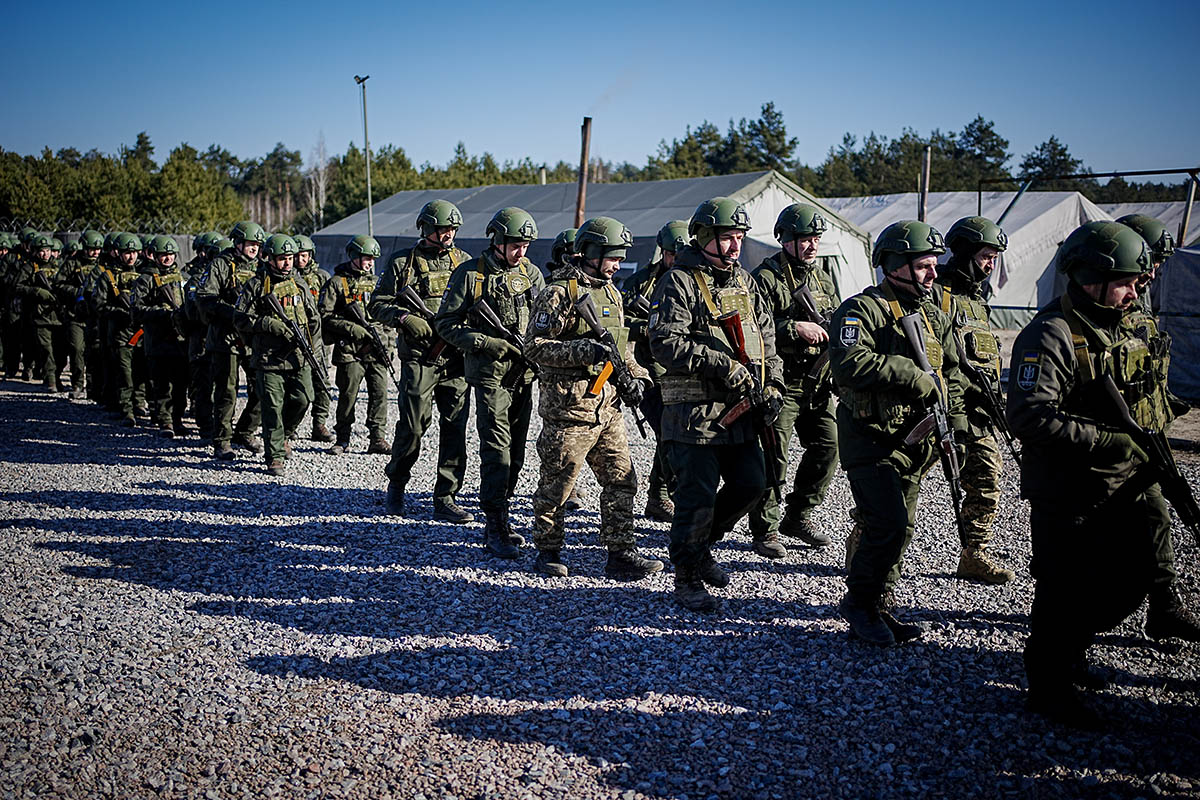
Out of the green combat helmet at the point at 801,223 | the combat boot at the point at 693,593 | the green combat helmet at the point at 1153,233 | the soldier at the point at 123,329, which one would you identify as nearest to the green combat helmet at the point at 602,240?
the green combat helmet at the point at 801,223

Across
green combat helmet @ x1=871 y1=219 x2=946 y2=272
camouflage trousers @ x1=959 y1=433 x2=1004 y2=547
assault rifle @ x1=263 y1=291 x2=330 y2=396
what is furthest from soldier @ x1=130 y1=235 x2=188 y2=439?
camouflage trousers @ x1=959 y1=433 x2=1004 y2=547

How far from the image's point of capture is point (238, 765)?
3539mm

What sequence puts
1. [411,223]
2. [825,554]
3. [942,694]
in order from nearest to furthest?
[942,694] → [825,554] → [411,223]

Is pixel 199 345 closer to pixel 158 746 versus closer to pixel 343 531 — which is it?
pixel 343 531

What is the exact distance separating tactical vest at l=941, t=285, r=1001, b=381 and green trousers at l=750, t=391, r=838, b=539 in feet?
3.57

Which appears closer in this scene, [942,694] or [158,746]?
[158,746]

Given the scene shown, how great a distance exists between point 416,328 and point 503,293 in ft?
3.55

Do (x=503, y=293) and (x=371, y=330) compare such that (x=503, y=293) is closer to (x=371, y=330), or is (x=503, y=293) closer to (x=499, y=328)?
(x=499, y=328)

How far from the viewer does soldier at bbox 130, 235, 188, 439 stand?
10641mm

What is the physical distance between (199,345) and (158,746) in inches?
293

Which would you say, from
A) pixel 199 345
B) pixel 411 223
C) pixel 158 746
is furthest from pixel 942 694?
pixel 411 223

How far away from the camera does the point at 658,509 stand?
7.28 m

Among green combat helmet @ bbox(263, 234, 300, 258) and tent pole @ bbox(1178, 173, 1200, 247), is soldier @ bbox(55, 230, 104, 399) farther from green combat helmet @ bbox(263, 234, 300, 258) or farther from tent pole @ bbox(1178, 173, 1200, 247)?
tent pole @ bbox(1178, 173, 1200, 247)

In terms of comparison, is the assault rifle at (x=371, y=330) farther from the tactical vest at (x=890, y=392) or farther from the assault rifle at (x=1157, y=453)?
the assault rifle at (x=1157, y=453)
